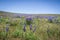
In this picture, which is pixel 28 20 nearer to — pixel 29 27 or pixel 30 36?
pixel 29 27

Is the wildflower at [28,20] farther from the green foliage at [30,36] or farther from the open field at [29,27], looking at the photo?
the green foliage at [30,36]

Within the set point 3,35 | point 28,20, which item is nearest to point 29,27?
point 28,20

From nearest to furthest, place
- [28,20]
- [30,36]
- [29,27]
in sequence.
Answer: [30,36] → [29,27] → [28,20]

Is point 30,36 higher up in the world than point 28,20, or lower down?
lower down

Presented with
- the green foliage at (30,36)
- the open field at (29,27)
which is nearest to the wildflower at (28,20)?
the open field at (29,27)

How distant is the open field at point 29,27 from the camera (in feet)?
4.93

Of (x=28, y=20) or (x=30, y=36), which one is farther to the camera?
(x=28, y=20)

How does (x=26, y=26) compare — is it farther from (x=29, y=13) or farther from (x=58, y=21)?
(x=58, y=21)

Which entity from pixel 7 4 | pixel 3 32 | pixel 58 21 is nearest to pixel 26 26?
pixel 3 32

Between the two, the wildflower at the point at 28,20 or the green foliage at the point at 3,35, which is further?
the wildflower at the point at 28,20

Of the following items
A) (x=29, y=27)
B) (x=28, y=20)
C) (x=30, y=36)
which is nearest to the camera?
(x=30, y=36)

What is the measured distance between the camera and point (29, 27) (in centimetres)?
158

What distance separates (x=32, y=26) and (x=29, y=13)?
23 centimetres

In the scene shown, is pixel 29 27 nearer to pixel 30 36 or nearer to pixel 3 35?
pixel 30 36
